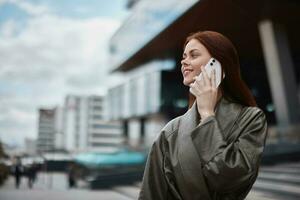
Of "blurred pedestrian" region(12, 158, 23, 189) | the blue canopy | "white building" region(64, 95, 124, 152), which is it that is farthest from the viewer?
"white building" region(64, 95, 124, 152)

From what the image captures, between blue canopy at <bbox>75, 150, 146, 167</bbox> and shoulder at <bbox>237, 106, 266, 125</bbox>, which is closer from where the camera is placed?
shoulder at <bbox>237, 106, 266, 125</bbox>

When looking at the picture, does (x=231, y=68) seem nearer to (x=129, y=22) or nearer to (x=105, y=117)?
(x=129, y=22)

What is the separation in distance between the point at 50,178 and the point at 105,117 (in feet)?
98.0

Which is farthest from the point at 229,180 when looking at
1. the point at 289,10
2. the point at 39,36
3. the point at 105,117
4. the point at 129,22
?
the point at 105,117

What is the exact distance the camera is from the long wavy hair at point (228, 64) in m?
1.20

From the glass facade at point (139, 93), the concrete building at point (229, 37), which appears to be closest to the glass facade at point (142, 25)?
the concrete building at point (229, 37)

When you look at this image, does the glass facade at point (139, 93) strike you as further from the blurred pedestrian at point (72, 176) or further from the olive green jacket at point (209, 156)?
the olive green jacket at point (209, 156)

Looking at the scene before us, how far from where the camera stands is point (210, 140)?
1090 millimetres

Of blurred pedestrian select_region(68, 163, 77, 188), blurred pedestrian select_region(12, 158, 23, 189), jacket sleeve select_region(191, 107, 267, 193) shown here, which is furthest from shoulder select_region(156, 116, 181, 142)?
blurred pedestrian select_region(12, 158, 23, 189)

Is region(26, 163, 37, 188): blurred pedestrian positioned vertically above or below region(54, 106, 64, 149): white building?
below

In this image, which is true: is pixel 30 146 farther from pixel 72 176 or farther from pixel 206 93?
pixel 206 93

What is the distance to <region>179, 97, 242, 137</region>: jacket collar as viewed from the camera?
3.76 feet

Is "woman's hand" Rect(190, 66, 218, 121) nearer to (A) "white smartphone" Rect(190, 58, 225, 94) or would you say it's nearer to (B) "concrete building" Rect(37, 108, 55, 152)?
(A) "white smartphone" Rect(190, 58, 225, 94)

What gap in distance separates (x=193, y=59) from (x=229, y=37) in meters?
21.1
